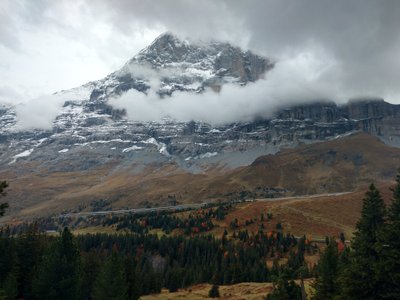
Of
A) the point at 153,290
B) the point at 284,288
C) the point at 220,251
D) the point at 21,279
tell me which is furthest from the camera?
the point at 220,251

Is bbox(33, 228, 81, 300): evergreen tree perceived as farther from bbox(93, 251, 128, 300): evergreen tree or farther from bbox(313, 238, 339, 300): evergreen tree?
bbox(313, 238, 339, 300): evergreen tree

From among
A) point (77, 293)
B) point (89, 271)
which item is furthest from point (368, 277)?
point (89, 271)

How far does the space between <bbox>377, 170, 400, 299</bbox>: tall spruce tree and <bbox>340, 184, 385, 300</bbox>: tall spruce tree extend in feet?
1.75

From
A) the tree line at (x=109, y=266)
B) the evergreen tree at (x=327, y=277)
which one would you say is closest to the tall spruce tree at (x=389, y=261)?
the tree line at (x=109, y=266)

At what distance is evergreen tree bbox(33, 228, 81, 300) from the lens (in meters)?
62.7

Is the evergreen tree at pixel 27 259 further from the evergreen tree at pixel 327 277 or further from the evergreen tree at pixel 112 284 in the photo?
the evergreen tree at pixel 327 277

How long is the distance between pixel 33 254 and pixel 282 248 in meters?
142

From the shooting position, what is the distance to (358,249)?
34594 millimetres

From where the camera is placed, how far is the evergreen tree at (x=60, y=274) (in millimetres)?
62656

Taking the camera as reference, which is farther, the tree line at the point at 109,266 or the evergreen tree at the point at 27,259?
the evergreen tree at the point at 27,259

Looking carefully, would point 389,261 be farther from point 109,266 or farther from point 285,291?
point 109,266

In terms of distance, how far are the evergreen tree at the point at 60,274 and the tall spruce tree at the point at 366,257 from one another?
44.5 metres

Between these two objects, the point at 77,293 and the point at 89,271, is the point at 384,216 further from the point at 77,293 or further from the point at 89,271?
the point at 89,271

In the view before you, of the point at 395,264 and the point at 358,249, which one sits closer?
the point at 395,264
